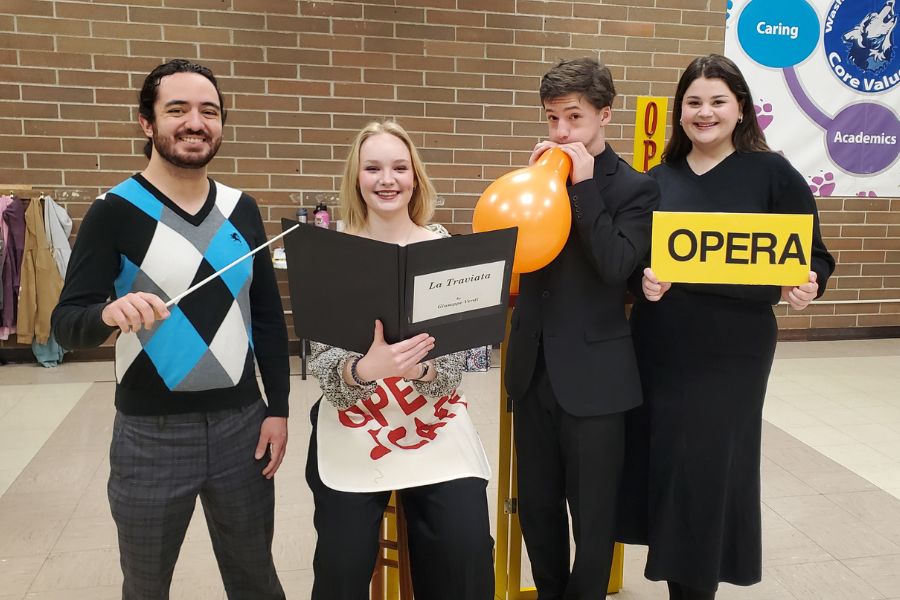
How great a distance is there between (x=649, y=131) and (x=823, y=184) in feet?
13.0

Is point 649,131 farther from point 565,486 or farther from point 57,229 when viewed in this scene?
point 57,229

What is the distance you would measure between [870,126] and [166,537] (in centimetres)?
577

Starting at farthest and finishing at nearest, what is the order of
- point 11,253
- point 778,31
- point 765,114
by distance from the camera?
point 765,114
point 778,31
point 11,253

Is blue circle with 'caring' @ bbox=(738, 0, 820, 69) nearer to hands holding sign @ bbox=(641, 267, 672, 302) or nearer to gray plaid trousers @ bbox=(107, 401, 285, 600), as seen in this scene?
hands holding sign @ bbox=(641, 267, 672, 302)

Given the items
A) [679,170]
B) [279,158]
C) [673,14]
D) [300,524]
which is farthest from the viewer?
[673,14]

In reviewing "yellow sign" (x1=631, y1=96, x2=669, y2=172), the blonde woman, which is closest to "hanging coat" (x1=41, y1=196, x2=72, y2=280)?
the blonde woman

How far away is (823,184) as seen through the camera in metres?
5.31

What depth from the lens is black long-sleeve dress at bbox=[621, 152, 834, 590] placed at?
5.36 feet

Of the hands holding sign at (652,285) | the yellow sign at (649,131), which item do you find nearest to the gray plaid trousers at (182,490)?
the hands holding sign at (652,285)

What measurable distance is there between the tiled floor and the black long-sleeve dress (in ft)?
1.74

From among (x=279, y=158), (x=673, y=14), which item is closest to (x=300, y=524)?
(x=279, y=158)

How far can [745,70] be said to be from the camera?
16.5 feet

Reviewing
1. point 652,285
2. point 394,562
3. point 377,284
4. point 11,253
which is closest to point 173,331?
point 377,284

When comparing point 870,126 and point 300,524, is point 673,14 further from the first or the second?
point 300,524
